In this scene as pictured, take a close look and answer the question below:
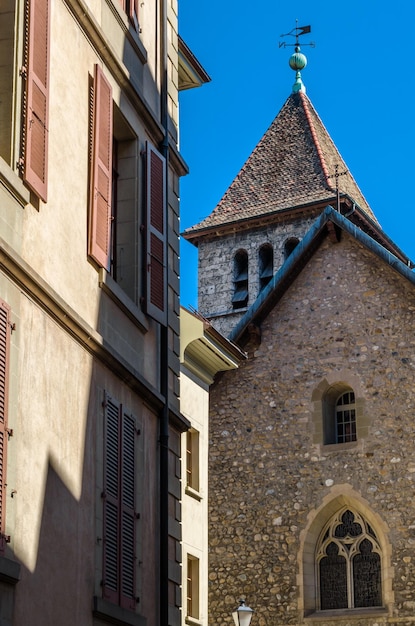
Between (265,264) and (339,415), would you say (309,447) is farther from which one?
(265,264)

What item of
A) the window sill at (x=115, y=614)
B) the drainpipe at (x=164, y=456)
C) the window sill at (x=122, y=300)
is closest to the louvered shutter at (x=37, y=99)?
the window sill at (x=122, y=300)

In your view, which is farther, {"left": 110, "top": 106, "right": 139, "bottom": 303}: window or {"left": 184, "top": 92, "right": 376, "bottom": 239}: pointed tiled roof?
{"left": 184, "top": 92, "right": 376, "bottom": 239}: pointed tiled roof

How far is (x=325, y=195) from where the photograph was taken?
43594mm

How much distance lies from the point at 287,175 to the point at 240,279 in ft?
12.5

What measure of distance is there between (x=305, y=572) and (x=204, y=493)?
8.85 ft

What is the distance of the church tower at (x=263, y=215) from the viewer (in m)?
44.0

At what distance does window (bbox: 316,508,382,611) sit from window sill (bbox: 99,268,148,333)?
40.2 ft

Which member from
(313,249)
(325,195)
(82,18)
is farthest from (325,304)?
(325,195)

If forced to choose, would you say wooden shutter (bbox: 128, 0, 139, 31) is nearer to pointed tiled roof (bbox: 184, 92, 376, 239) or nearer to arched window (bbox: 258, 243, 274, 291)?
pointed tiled roof (bbox: 184, 92, 376, 239)

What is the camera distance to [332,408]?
2606cm

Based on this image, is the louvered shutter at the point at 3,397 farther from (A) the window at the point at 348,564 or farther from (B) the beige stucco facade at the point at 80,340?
(A) the window at the point at 348,564

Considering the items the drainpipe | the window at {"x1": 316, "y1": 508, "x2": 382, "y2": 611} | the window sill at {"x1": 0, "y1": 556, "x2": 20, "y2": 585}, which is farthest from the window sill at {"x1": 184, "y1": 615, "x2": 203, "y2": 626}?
the window sill at {"x1": 0, "y1": 556, "x2": 20, "y2": 585}

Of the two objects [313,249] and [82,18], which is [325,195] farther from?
[82,18]

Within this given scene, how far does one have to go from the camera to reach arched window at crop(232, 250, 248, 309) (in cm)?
4429
